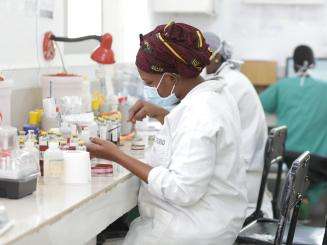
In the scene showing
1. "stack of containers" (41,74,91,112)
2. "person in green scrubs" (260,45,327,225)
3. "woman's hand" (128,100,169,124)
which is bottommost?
"person in green scrubs" (260,45,327,225)

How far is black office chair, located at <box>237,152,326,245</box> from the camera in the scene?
2010 millimetres

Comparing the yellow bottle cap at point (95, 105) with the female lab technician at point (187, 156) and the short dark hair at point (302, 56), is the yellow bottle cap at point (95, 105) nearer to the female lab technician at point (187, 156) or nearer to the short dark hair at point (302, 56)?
the female lab technician at point (187, 156)

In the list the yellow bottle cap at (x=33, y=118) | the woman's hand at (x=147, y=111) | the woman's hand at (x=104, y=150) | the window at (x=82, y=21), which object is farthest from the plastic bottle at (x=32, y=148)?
the window at (x=82, y=21)

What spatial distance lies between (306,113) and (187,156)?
9.38ft

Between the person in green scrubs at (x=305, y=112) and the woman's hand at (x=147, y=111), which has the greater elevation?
the woman's hand at (x=147, y=111)

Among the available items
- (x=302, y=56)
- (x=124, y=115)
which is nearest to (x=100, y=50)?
(x=124, y=115)

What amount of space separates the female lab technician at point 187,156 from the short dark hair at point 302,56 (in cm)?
281

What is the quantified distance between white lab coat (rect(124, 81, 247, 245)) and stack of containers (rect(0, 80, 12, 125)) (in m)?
0.60

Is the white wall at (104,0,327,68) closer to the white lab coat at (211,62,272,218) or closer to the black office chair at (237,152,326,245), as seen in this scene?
the white lab coat at (211,62,272,218)

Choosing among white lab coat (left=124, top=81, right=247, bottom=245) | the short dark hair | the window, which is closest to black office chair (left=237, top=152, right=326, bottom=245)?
white lab coat (left=124, top=81, right=247, bottom=245)

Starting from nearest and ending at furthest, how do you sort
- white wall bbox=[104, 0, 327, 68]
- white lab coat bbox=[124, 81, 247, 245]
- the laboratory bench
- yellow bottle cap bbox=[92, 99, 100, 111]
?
the laboratory bench, white lab coat bbox=[124, 81, 247, 245], yellow bottle cap bbox=[92, 99, 100, 111], white wall bbox=[104, 0, 327, 68]

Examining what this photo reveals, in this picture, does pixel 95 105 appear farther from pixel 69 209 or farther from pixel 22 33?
pixel 69 209

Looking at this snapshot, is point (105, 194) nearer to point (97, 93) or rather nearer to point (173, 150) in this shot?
point (173, 150)

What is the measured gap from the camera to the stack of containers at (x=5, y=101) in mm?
2277
